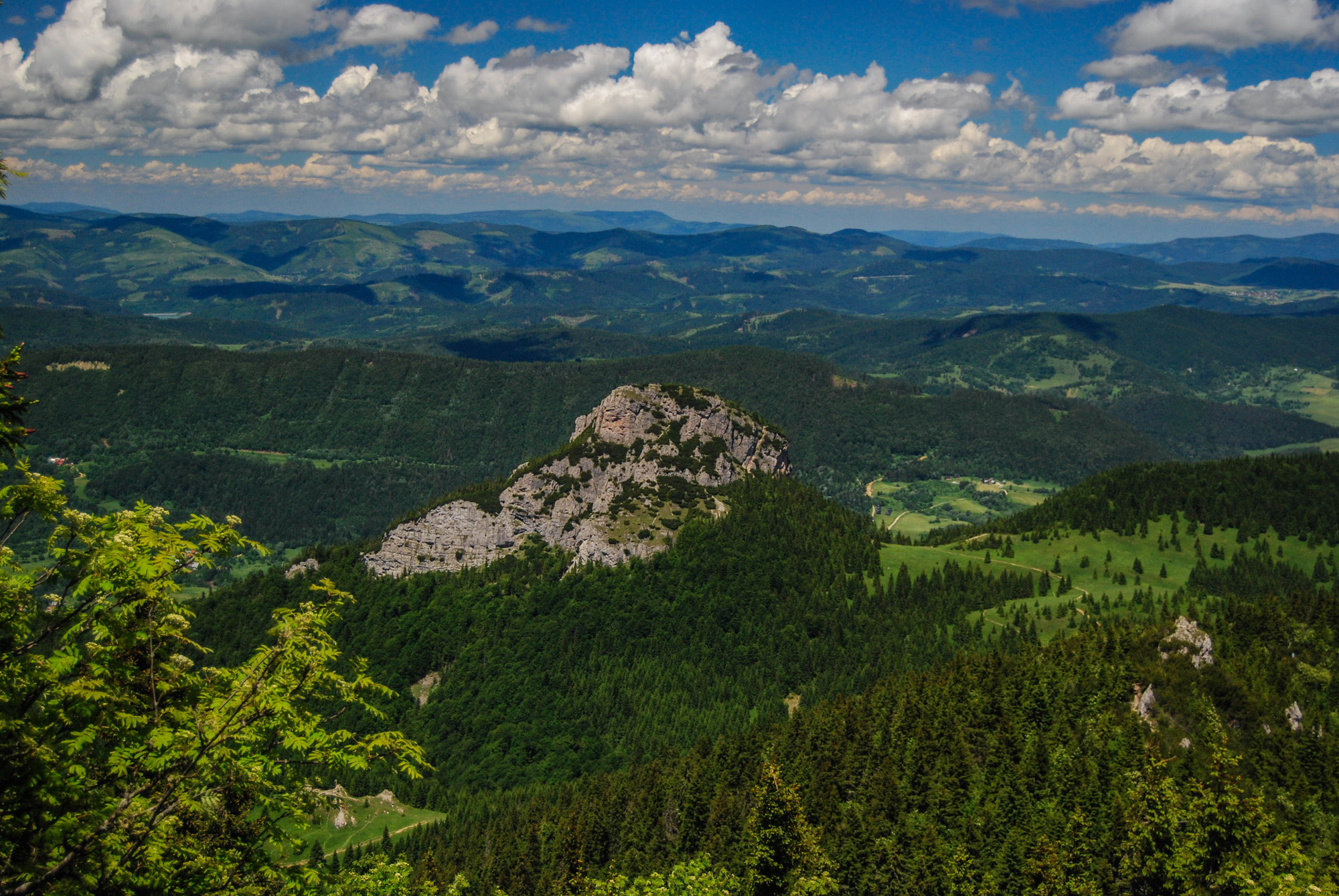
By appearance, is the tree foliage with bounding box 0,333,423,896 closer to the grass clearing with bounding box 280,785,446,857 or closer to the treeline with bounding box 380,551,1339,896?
the treeline with bounding box 380,551,1339,896

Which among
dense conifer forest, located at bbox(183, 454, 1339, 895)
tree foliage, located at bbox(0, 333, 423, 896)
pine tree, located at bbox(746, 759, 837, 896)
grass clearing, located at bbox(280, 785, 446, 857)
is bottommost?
grass clearing, located at bbox(280, 785, 446, 857)

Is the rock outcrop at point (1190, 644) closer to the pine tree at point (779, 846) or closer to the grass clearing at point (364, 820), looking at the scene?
the pine tree at point (779, 846)

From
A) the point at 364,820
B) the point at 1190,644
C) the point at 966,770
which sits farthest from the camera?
the point at 364,820

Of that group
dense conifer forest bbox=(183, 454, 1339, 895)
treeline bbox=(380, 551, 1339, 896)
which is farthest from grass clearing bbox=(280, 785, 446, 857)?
treeline bbox=(380, 551, 1339, 896)

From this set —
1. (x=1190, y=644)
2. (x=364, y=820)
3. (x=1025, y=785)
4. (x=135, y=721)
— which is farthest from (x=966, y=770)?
(x=135, y=721)

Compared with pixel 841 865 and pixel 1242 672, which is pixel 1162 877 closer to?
pixel 841 865

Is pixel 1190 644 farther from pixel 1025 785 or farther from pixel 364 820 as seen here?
pixel 364 820

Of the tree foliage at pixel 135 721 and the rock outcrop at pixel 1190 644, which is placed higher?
the tree foliage at pixel 135 721

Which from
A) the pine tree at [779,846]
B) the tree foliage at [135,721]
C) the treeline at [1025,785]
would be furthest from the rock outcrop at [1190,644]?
the tree foliage at [135,721]
